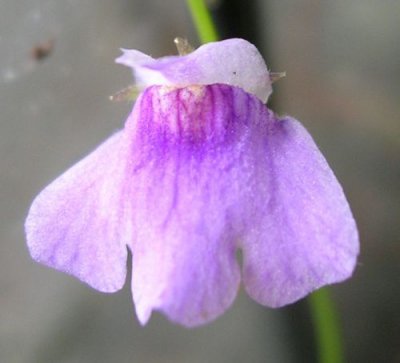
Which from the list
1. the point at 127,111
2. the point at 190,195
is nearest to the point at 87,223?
the point at 190,195

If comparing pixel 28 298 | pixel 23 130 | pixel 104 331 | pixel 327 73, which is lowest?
pixel 104 331

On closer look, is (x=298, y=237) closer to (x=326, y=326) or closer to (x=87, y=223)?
(x=87, y=223)

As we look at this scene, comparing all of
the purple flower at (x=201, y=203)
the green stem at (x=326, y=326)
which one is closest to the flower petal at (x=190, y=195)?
the purple flower at (x=201, y=203)

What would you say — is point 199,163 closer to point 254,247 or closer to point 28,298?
point 254,247

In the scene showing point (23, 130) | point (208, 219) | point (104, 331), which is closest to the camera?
point (208, 219)

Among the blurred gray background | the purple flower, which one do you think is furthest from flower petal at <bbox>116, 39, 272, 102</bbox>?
the blurred gray background

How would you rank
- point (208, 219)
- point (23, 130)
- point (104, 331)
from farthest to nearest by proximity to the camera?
point (104, 331) → point (23, 130) → point (208, 219)

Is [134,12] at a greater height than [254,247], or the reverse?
[134,12]

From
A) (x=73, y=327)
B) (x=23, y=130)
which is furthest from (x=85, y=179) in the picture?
(x=73, y=327)
